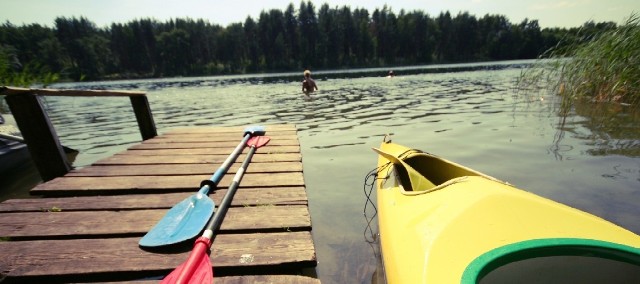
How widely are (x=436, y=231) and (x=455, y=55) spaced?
319 feet

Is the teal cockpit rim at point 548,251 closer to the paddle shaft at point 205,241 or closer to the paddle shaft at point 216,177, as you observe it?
the paddle shaft at point 205,241

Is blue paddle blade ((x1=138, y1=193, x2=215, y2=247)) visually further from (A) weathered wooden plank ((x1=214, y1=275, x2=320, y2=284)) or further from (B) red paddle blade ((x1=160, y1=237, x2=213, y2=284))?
(A) weathered wooden plank ((x1=214, y1=275, x2=320, y2=284))

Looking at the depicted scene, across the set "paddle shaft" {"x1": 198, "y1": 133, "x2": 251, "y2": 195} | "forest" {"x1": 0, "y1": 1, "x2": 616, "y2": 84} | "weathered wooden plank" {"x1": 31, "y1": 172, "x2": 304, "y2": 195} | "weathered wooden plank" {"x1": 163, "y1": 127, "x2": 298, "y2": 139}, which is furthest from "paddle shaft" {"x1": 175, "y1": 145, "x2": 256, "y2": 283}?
"forest" {"x1": 0, "y1": 1, "x2": 616, "y2": 84}

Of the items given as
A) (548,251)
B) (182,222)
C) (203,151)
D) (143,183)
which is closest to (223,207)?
(182,222)

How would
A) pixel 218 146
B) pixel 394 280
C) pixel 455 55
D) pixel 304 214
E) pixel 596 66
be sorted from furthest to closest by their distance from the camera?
1. pixel 455 55
2. pixel 596 66
3. pixel 218 146
4. pixel 304 214
5. pixel 394 280

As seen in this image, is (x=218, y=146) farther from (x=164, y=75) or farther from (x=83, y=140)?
(x=164, y=75)

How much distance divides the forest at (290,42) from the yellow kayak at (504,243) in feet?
257

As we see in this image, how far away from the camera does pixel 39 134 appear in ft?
11.3

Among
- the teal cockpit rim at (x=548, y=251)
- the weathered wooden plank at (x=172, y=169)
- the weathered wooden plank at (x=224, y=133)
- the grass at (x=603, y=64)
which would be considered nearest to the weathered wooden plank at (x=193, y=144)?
the weathered wooden plank at (x=224, y=133)

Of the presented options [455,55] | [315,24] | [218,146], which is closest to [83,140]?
[218,146]

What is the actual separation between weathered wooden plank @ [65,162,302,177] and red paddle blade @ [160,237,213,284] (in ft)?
6.27

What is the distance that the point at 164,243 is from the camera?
7.18ft

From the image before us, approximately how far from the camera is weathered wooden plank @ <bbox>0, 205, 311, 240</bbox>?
2.39 meters

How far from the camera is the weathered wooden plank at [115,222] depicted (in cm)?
239
